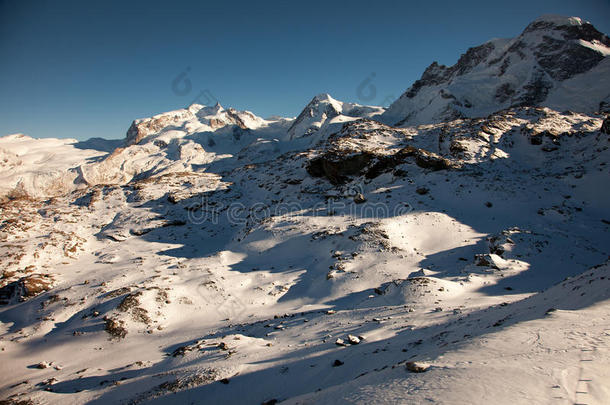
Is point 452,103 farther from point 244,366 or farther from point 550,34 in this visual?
point 244,366

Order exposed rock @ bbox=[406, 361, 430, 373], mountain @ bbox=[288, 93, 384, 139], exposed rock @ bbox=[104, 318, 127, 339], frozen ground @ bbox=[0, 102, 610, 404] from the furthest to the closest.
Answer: mountain @ bbox=[288, 93, 384, 139] → exposed rock @ bbox=[104, 318, 127, 339] → frozen ground @ bbox=[0, 102, 610, 404] → exposed rock @ bbox=[406, 361, 430, 373]

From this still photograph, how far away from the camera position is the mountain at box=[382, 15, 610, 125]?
3054 inches

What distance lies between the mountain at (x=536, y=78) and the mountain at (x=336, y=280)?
140 feet

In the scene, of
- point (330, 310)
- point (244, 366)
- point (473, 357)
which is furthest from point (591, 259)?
point (244, 366)

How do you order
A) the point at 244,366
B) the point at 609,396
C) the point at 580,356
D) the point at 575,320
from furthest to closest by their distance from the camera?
the point at 244,366
the point at 575,320
the point at 580,356
the point at 609,396

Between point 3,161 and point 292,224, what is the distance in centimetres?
A: 17388

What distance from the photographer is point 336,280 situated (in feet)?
52.6

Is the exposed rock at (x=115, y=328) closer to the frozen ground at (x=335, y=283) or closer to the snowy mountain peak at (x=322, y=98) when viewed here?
the frozen ground at (x=335, y=283)

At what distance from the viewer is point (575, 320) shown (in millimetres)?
6145

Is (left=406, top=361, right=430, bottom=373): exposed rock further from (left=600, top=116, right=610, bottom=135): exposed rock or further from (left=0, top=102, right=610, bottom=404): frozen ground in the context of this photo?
(left=600, top=116, right=610, bottom=135): exposed rock

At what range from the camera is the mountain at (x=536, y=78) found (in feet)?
254

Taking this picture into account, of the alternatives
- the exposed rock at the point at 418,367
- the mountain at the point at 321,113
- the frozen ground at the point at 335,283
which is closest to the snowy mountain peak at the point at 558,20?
A: the mountain at the point at 321,113

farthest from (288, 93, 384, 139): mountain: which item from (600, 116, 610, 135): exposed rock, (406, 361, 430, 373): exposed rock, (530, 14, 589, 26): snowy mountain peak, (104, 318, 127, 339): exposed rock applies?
(406, 361, 430, 373): exposed rock

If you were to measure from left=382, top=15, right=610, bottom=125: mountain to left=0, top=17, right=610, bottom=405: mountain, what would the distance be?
140 ft
